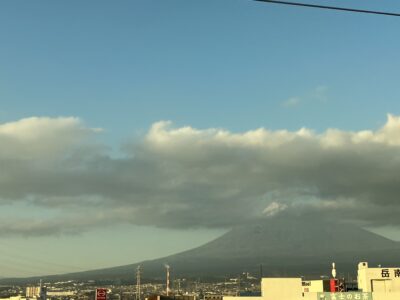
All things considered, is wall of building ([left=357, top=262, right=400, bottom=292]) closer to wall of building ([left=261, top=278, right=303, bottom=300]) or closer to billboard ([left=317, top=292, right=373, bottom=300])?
wall of building ([left=261, top=278, right=303, bottom=300])

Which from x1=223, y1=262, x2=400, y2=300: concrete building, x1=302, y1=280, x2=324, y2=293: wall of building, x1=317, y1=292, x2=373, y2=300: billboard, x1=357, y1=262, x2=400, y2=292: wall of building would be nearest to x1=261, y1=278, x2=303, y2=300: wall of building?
x1=223, y1=262, x2=400, y2=300: concrete building

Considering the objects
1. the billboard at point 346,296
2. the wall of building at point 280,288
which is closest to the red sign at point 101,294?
the billboard at point 346,296

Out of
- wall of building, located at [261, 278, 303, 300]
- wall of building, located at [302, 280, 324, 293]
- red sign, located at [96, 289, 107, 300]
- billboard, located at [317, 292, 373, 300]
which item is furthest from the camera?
wall of building, located at [302, 280, 324, 293]

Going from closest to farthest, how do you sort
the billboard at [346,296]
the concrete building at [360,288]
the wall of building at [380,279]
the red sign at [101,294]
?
the red sign at [101,294] → the billboard at [346,296] → the concrete building at [360,288] → the wall of building at [380,279]

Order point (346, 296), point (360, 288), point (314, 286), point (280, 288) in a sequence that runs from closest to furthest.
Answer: point (346, 296), point (360, 288), point (280, 288), point (314, 286)

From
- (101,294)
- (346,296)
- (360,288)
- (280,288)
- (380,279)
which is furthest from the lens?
(280,288)

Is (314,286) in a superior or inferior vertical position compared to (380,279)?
inferior

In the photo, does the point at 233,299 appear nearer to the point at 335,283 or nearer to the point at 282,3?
the point at 335,283

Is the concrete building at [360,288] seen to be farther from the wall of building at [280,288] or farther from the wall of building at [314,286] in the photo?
the wall of building at [314,286]

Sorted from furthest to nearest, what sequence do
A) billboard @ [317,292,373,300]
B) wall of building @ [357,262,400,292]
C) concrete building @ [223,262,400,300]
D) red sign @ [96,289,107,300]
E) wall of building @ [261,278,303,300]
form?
1. wall of building @ [261,278,303,300]
2. wall of building @ [357,262,400,292]
3. concrete building @ [223,262,400,300]
4. billboard @ [317,292,373,300]
5. red sign @ [96,289,107,300]

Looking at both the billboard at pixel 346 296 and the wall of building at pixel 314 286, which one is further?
the wall of building at pixel 314 286

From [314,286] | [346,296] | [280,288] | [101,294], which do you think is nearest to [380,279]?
[346,296]

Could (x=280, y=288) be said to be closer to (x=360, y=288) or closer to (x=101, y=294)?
(x=360, y=288)

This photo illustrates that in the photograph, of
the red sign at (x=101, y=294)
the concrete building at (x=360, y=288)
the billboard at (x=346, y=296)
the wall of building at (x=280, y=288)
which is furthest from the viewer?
the wall of building at (x=280, y=288)
